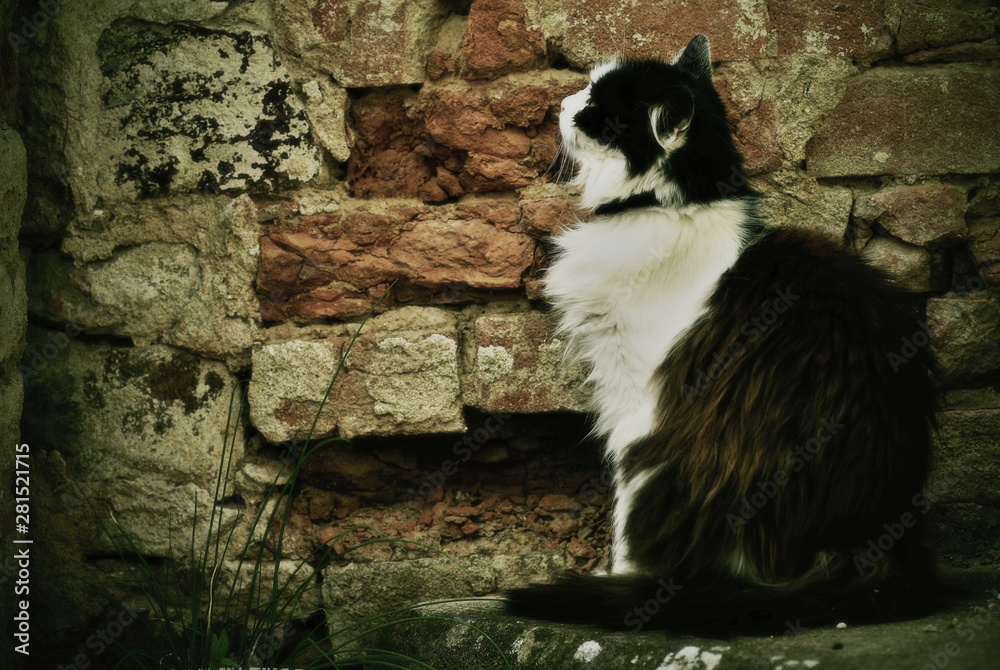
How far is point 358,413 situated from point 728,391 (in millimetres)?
1004

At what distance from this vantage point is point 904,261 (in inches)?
94.9

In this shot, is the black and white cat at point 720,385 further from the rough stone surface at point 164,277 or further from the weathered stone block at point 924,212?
the rough stone surface at point 164,277

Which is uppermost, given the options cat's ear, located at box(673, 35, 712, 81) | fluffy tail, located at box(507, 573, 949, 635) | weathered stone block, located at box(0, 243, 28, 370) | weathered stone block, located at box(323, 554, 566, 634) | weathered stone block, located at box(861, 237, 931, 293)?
cat's ear, located at box(673, 35, 712, 81)

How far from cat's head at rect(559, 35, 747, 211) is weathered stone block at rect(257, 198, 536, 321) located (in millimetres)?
369

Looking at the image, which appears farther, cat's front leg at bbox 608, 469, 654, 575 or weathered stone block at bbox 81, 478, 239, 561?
weathered stone block at bbox 81, 478, 239, 561

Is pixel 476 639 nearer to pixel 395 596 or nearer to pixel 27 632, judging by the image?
pixel 395 596

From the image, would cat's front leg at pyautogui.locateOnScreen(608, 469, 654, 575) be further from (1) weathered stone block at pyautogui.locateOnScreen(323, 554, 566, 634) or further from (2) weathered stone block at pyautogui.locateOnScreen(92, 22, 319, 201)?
(2) weathered stone block at pyautogui.locateOnScreen(92, 22, 319, 201)

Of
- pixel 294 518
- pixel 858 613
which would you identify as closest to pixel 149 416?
pixel 294 518

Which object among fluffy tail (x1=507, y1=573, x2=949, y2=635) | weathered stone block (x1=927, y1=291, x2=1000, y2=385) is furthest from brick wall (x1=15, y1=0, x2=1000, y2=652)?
fluffy tail (x1=507, y1=573, x2=949, y2=635)

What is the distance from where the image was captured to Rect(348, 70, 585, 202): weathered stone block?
2447 millimetres

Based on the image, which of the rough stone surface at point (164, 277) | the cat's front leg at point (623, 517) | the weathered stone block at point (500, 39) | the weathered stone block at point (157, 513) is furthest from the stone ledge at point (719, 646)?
the weathered stone block at point (500, 39)

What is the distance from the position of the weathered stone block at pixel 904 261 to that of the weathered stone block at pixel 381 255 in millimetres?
919

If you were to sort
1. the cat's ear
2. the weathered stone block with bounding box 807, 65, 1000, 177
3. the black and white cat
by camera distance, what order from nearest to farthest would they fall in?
1. the black and white cat
2. the cat's ear
3. the weathered stone block with bounding box 807, 65, 1000, 177

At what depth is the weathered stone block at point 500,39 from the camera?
2428 millimetres
